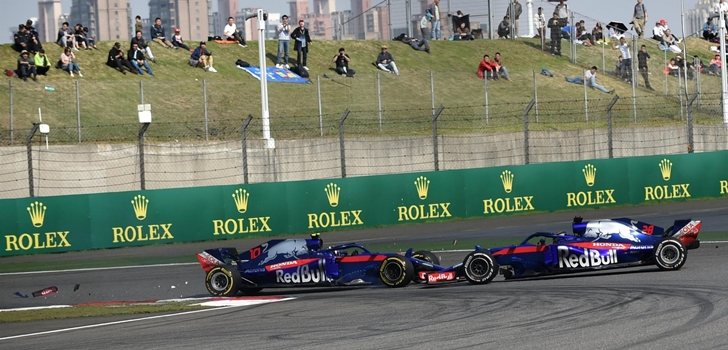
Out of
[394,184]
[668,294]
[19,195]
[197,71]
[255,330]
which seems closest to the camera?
[255,330]

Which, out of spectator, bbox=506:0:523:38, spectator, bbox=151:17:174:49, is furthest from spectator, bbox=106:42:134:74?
spectator, bbox=506:0:523:38

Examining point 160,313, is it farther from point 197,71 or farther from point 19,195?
point 197,71

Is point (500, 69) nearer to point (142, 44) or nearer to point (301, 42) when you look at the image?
point (301, 42)

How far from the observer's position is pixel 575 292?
16031 mm

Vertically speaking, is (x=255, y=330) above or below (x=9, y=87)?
below

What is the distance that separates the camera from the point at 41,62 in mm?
33875

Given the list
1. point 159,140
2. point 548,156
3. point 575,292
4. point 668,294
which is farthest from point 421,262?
point 548,156

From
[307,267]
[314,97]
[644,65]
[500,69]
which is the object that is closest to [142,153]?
[314,97]

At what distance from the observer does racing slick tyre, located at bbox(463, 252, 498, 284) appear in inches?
711

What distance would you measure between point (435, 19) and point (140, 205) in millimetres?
20530

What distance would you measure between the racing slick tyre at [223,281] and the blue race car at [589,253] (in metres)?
3.49

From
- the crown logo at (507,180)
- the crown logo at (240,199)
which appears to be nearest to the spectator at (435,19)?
the crown logo at (507,180)

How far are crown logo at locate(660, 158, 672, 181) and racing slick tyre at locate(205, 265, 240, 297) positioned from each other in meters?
17.5

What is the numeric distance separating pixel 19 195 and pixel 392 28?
22.7 m
